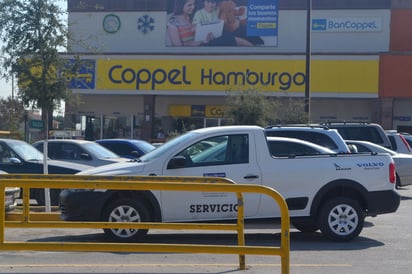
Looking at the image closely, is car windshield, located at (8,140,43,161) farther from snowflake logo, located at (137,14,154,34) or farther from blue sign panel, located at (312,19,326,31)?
snowflake logo, located at (137,14,154,34)

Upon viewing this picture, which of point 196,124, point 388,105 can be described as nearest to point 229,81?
point 196,124

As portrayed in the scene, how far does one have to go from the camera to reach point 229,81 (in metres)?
40.8

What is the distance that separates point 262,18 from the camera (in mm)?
45812

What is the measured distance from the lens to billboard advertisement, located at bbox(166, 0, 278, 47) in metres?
45.8

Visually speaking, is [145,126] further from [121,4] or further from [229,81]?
[121,4]

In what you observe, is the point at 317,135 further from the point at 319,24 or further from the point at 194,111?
the point at 319,24

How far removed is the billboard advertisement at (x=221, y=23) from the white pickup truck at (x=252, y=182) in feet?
114

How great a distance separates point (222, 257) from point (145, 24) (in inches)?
1545

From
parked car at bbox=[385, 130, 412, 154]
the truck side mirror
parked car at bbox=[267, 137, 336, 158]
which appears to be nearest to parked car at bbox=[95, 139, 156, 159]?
parked car at bbox=[385, 130, 412, 154]

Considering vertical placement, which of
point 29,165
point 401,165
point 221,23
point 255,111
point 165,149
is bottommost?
point 401,165

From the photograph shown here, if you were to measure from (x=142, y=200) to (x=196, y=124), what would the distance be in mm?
33721

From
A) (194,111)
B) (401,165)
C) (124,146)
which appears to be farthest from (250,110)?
(194,111)

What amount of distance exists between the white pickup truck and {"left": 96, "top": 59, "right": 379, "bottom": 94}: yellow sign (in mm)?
26869

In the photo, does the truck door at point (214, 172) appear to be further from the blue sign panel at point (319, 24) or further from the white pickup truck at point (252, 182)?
the blue sign panel at point (319, 24)
